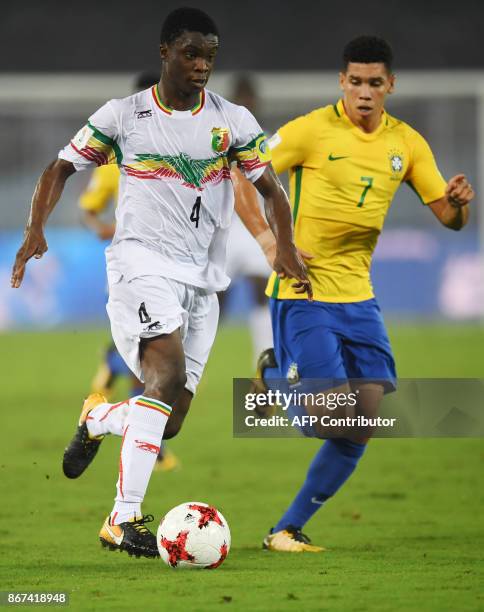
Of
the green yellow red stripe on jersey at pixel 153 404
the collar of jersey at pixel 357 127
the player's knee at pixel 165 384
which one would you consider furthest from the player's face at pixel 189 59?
the green yellow red stripe on jersey at pixel 153 404

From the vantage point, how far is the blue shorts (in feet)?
21.7

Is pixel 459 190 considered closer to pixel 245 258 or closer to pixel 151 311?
pixel 151 311

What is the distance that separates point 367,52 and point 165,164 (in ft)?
4.27

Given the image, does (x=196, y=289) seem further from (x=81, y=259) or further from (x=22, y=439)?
(x=81, y=259)

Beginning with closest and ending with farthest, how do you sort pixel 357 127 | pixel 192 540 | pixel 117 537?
1. pixel 192 540
2. pixel 117 537
3. pixel 357 127

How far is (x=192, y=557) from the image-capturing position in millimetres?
5691

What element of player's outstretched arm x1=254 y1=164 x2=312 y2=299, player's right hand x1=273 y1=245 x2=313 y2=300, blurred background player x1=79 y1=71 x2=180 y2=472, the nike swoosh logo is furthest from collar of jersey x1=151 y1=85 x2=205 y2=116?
blurred background player x1=79 y1=71 x2=180 y2=472

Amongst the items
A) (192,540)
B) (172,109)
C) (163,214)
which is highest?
(172,109)

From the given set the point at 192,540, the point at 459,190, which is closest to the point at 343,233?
the point at 459,190

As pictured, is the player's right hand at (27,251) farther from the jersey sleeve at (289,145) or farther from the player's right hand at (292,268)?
the jersey sleeve at (289,145)

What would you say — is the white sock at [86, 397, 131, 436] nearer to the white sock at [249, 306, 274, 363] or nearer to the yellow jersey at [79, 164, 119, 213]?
the yellow jersey at [79, 164, 119, 213]

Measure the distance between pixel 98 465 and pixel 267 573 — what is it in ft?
13.2

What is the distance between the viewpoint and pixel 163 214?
20.0 feet

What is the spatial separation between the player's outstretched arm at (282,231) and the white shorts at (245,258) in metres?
6.50
